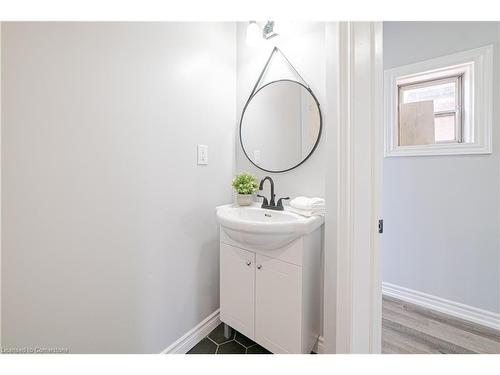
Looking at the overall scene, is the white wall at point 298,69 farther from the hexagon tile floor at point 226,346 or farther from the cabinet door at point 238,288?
the hexagon tile floor at point 226,346

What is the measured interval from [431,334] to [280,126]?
1.73 meters

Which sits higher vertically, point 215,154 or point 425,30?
point 425,30

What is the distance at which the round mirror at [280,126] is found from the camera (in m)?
1.33

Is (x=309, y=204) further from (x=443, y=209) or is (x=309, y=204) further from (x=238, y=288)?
(x=443, y=209)

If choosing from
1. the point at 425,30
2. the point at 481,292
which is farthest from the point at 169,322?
the point at 425,30

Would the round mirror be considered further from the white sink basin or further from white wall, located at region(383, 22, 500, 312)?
white wall, located at region(383, 22, 500, 312)

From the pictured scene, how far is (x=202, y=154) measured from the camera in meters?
1.37

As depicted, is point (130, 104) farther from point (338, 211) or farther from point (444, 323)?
point (444, 323)

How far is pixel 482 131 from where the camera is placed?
1.52 m

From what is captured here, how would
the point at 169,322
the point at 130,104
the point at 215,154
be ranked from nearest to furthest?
the point at 130,104 < the point at 169,322 < the point at 215,154

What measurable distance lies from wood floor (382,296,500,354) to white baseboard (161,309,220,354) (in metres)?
1.08

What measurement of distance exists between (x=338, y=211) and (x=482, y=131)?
1.55 m
